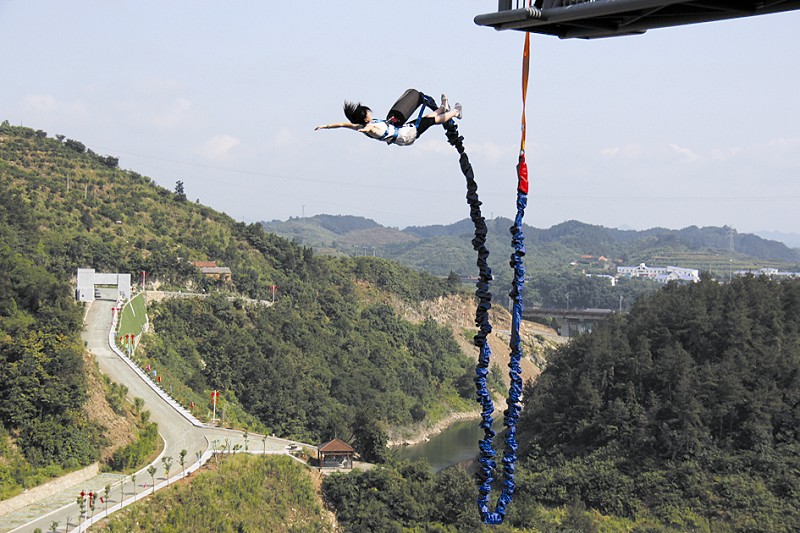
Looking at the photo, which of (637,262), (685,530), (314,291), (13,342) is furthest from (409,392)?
(637,262)

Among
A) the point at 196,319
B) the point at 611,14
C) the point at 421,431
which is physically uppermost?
the point at 611,14

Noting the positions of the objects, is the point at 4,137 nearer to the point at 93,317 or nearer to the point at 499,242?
the point at 93,317

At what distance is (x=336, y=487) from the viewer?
2867cm

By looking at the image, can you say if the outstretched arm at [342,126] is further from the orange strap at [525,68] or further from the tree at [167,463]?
the tree at [167,463]

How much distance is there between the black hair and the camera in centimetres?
633

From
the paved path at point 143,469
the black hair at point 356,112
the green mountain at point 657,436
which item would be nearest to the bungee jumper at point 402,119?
the black hair at point 356,112

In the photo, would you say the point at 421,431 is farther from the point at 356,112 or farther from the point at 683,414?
the point at 356,112

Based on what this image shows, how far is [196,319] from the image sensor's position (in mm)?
45531

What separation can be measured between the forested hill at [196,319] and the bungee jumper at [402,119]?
2038 centimetres

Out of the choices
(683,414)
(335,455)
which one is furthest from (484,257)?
(683,414)

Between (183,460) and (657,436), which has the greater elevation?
(183,460)

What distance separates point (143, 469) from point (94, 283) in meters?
18.4

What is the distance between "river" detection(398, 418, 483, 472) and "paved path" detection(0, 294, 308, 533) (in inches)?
559

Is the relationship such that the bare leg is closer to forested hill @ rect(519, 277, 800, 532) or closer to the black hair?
the black hair
